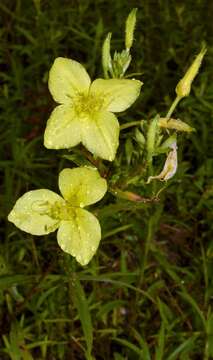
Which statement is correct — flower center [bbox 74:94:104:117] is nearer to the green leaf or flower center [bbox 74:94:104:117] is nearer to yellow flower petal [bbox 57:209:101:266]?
yellow flower petal [bbox 57:209:101:266]

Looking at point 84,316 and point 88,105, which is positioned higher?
point 88,105

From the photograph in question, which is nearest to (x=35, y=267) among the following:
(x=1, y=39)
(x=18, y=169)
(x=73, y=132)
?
(x=18, y=169)

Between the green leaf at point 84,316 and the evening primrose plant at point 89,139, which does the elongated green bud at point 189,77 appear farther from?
the green leaf at point 84,316

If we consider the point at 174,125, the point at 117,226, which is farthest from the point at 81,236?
the point at 117,226

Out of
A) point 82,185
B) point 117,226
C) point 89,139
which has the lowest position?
point 117,226

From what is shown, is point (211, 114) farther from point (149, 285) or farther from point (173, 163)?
point (173, 163)

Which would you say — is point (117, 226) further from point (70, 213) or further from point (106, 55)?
point (106, 55)

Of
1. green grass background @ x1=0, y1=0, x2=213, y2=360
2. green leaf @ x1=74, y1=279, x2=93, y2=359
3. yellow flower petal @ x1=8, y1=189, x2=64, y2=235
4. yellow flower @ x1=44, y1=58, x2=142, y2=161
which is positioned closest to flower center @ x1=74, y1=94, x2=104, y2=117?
yellow flower @ x1=44, y1=58, x2=142, y2=161
